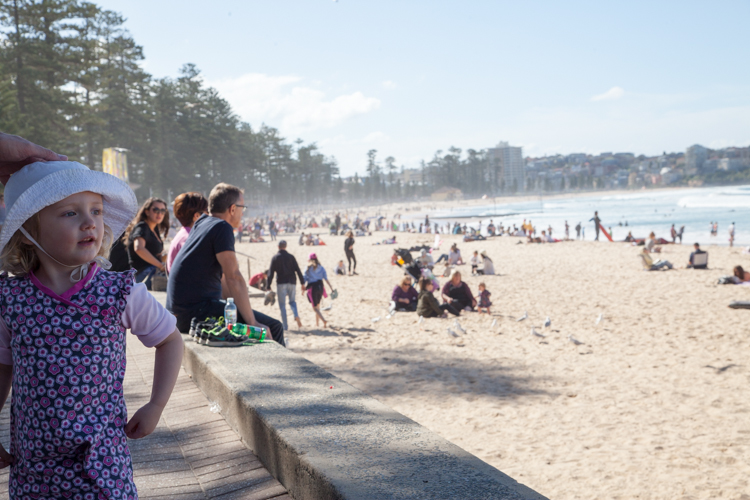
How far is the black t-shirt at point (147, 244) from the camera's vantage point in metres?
6.16

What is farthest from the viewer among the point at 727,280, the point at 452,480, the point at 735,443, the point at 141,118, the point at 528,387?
the point at 141,118

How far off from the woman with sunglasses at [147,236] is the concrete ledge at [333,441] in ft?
9.90

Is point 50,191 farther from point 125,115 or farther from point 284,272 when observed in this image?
point 125,115

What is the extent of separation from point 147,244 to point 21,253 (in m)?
5.08

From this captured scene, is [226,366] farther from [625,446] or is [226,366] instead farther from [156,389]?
[625,446]

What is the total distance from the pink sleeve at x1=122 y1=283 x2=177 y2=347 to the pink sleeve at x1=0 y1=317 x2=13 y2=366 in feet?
0.98

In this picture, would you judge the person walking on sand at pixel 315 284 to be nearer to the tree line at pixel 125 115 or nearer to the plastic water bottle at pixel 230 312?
the plastic water bottle at pixel 230 312

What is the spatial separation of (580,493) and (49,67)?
32.9m

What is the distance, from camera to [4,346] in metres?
1.45

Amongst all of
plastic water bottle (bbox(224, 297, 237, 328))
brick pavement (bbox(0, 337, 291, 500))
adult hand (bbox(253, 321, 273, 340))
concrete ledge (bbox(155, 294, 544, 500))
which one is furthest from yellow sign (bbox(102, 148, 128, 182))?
concrete ledge (bbox(155, 294, 544, 500))

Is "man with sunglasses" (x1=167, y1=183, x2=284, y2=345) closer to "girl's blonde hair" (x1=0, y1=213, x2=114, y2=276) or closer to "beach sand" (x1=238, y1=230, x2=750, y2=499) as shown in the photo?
"girl's blonde hair" (x1=0, y1=213, x2=114, y2=276)

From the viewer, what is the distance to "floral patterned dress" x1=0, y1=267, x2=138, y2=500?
1378 millimetres

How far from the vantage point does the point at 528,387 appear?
6.91m

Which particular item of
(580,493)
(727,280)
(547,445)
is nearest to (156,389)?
(580,493)
